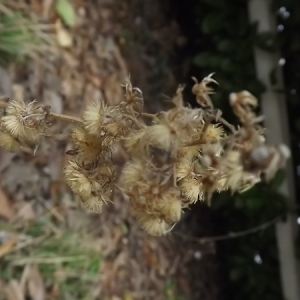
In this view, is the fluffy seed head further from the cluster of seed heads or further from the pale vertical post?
the pale vertical post

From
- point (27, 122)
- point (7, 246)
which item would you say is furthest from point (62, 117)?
point (7, 246)

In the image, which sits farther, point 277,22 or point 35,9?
point 277,22

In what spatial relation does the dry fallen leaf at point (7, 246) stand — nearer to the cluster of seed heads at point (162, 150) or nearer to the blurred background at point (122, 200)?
the blurred background at point (122, 200)

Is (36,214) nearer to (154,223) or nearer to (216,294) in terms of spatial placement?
(216,294)

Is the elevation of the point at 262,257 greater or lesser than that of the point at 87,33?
lesser

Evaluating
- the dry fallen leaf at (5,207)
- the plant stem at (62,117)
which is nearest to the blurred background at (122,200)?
the dry fallen leaf at (5,207)

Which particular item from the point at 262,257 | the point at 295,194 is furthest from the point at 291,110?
the point at 262,257
